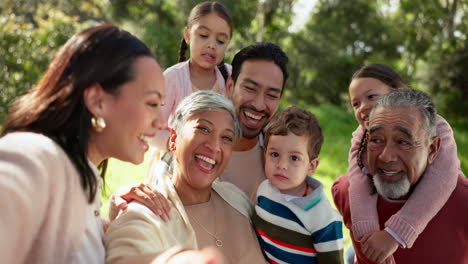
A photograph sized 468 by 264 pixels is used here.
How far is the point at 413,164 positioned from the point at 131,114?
1.49m

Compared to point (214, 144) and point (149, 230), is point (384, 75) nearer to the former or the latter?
point (214, 144)

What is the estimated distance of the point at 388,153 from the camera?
86.2 inches

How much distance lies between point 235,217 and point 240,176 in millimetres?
506

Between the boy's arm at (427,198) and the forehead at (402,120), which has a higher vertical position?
the forehead at (402,120)

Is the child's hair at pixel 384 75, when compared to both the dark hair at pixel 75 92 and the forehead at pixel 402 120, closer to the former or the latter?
the forehead at pixel 402 120

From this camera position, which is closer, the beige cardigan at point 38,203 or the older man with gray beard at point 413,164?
the beige cardigan at point 38,203

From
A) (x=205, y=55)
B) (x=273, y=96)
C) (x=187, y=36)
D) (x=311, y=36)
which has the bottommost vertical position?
(x=273, y=96)

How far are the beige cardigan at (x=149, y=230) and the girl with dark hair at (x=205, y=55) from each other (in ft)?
3.68

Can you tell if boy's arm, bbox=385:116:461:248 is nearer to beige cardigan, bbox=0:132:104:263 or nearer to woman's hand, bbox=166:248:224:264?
woman's hand, bbox=166:248:224:264

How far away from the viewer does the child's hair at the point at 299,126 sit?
240 centimetres

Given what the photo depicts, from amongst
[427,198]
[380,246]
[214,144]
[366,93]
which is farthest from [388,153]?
[214,144]

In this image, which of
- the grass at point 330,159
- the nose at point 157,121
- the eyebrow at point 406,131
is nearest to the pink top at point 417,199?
the eyebrow at point 406,131

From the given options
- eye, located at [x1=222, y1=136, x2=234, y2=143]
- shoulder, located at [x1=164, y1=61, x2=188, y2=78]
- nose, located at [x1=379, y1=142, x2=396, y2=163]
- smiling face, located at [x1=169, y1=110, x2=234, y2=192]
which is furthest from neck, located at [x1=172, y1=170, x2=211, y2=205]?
shoulder, located at [x1=164, y1=61, x2=188, y2=78]

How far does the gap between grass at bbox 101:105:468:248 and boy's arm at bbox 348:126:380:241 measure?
2.19 m
